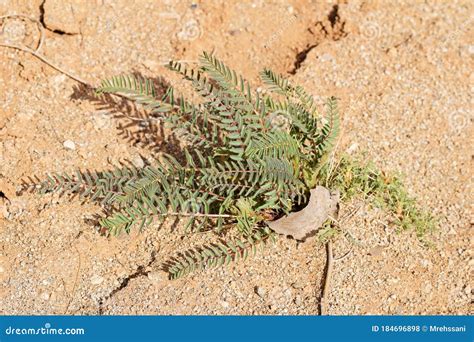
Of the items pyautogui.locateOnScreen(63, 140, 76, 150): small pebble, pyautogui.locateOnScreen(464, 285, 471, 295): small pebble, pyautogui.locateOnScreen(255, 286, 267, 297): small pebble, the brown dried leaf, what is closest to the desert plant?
the brown dried leaf

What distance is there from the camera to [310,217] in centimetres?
246

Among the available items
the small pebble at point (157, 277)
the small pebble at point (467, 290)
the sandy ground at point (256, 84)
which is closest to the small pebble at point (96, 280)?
the sandy ground at point (256, 84)

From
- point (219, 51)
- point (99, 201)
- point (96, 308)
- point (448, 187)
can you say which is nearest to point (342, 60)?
point (219, 51)

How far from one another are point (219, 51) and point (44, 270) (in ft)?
4.26

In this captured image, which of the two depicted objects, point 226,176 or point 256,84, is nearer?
point 226,176

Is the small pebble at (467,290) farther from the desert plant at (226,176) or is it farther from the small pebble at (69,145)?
the small pebble at (69,145)

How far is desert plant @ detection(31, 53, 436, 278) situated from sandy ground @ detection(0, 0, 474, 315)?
0.34 ft

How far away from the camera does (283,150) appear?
7.84 ft

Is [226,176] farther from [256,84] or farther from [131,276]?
[256,84]

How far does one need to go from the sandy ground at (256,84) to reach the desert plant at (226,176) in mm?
105

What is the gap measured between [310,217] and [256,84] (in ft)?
2.64

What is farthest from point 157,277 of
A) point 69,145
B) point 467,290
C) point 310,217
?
point 467,290

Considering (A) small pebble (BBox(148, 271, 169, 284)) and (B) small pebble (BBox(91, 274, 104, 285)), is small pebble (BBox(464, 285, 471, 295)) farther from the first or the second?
(B) small pebble (BBox(91, 274, 104, 285))

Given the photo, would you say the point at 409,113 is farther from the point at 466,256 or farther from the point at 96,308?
the point at 96,308
